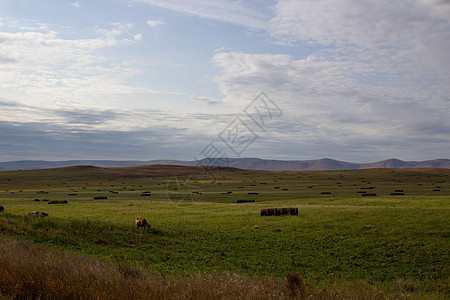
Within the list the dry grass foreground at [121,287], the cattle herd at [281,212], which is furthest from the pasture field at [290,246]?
the cattle herd at [281,212]

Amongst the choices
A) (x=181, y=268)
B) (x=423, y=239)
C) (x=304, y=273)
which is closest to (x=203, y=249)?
(x=181, y=268)

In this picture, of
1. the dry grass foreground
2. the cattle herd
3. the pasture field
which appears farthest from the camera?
the cattle herd

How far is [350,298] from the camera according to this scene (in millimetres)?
8281

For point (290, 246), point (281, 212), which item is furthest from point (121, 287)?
point (281, 212)

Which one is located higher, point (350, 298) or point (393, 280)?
point (350, 298)

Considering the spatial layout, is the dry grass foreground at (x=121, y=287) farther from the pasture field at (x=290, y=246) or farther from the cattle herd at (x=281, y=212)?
the cattle herd at (x=281, y=212)

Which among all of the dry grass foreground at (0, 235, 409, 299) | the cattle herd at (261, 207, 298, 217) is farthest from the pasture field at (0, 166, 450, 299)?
the cattle herd at (261, 207, 298, 217)

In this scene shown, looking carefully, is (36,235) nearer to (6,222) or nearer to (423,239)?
(6,222)

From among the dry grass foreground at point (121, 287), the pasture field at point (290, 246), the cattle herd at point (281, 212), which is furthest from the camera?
the cattle herd at point (281, 212)

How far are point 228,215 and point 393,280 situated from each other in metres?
21.2

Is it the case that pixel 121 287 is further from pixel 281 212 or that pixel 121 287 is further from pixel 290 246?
pixel 281 212

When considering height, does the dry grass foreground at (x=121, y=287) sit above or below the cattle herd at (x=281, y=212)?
above

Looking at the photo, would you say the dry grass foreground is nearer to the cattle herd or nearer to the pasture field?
the pasture field

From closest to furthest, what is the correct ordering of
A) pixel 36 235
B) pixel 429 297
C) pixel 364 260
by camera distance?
1. pixel 429 297
2. pixel 364 260
3. pixel 36 235
